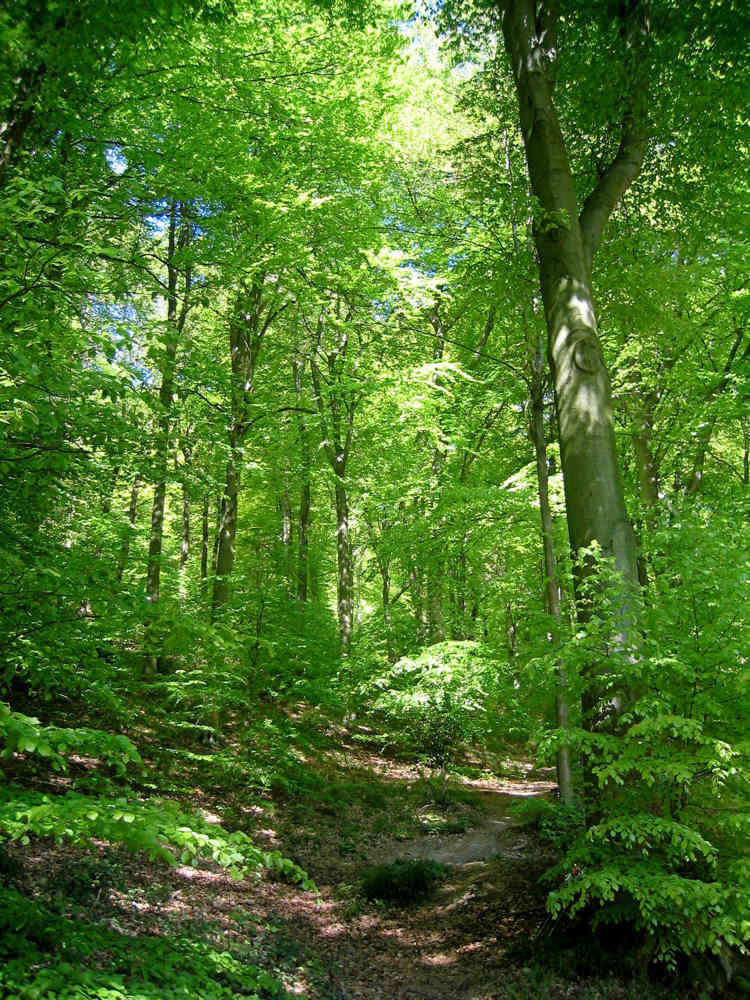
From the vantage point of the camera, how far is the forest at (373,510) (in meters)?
3.63

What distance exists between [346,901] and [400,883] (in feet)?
2.08

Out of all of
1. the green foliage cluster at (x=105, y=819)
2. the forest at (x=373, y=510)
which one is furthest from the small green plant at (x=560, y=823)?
the green foliage cluster at (x=105, y=819)

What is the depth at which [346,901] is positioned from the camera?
704 cm

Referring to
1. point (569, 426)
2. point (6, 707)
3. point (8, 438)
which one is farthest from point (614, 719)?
point (8, 438)

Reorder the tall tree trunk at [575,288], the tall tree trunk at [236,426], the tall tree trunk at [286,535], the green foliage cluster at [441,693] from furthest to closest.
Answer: the tall tree trunk at [286,535] < the tall tree trunk at [236,426] < the green foliage cluster at [441,693] < the tall tree trunk at [575,288]

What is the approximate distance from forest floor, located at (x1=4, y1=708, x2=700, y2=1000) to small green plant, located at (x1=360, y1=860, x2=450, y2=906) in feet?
0.38

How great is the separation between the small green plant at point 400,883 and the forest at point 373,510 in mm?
43

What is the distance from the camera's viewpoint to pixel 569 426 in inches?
208

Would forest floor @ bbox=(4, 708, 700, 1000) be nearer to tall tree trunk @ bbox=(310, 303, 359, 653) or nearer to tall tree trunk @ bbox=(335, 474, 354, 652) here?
tall tree trunk @ bbox=(335, 474, 354, 652)

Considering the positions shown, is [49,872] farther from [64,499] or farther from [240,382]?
[240,382]

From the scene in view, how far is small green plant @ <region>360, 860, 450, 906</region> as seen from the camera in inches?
276

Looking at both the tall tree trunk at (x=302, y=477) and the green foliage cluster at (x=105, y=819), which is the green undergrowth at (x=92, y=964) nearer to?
the green foliage cluster at (x=105, y=819)

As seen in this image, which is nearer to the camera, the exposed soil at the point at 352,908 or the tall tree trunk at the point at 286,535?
the exposed soil at the point at 352,908

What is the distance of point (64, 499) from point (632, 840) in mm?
4702
